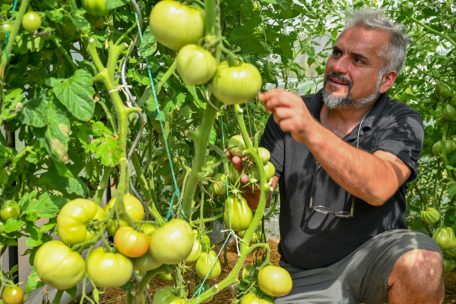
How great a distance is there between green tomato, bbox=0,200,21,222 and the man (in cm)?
92

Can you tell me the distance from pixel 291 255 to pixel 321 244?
145 mm

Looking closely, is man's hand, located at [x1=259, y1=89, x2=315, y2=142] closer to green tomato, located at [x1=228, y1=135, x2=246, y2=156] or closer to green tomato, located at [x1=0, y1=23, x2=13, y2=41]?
green tomato, located at [x1=228, y1=135, x2=246, y2=156]

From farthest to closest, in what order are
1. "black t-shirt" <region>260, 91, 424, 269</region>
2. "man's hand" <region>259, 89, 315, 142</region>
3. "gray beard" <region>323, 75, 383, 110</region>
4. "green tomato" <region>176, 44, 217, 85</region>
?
"gray beard" <region>323, 75, 383, 110</region>, "black t-shirt" <region>260, 91, 424, 269</region>, "man's hand" <region>259, 89, 315, 142</region>, "green tomato" <region>176, 44, 217, 85</region>

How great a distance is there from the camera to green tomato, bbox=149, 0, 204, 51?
2.87 ft

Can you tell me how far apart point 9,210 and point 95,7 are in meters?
0.49

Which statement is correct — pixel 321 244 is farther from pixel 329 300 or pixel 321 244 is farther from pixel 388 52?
pixel 388 52

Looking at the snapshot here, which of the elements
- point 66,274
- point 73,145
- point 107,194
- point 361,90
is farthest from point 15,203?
point 107,194

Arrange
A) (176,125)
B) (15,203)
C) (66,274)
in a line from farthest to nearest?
(176,125), (15,203), (66,274)

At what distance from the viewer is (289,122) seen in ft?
5.04

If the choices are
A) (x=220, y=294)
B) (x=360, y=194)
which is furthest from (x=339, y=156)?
(x=220, y=294)

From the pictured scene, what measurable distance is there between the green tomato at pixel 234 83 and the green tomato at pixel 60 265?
38cm

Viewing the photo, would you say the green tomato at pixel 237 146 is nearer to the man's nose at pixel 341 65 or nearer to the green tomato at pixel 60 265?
the green tomato at pixel 60 265

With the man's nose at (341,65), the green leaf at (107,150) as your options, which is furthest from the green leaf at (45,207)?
the man's nose at (341,65)

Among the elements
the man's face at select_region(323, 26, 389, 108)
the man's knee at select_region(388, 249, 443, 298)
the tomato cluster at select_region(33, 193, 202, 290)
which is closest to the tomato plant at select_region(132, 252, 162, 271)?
the tomato cluster at select_region(33, 193, 202, 290)
